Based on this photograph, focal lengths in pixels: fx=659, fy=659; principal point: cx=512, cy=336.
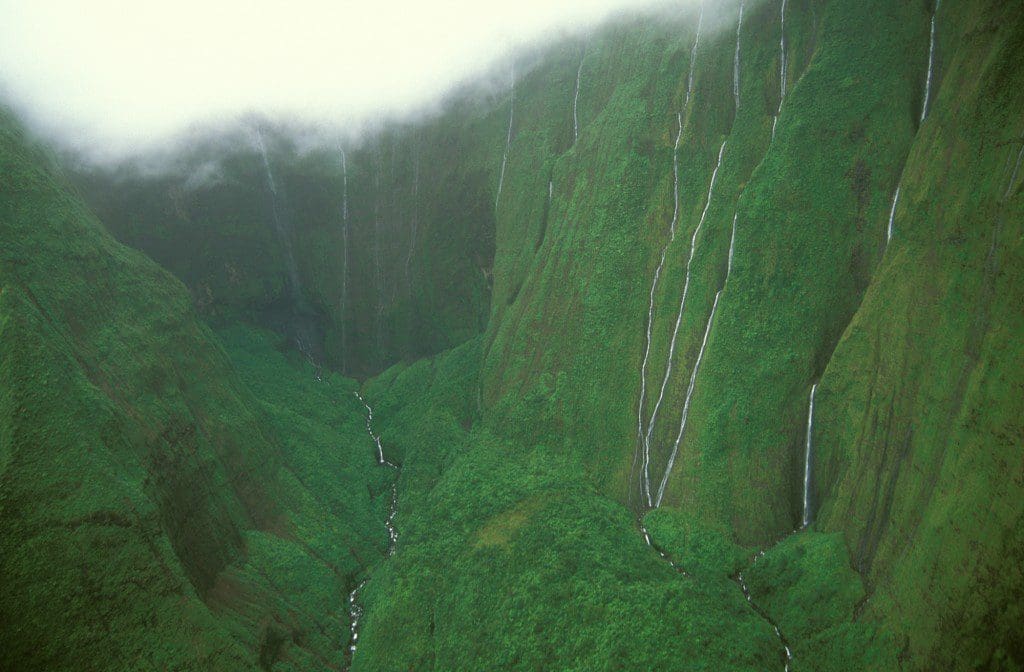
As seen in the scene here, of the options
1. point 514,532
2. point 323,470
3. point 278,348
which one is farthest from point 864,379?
point 278,348

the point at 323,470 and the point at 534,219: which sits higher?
the point at 534,219

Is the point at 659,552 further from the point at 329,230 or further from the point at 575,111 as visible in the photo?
the point at 329,230

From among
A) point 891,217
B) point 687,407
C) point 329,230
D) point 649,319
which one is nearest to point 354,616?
point 687,407

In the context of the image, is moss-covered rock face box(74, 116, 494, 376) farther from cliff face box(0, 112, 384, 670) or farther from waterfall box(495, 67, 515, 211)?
cliff face box(0, 112, 384, 670)

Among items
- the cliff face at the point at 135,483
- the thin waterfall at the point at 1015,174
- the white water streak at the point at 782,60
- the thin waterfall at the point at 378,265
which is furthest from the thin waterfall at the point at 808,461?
the thin waterfall at the point at 378,265

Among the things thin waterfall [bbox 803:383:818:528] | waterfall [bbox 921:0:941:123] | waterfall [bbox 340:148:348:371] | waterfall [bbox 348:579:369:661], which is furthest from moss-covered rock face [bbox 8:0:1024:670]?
waterfall [bbox 340:148:348:371]

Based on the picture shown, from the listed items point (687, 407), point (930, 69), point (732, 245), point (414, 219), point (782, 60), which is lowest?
point (687, 407)

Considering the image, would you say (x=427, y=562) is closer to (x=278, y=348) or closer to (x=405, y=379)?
(x=405, y=379)

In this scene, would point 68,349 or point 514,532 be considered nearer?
point 68,349
